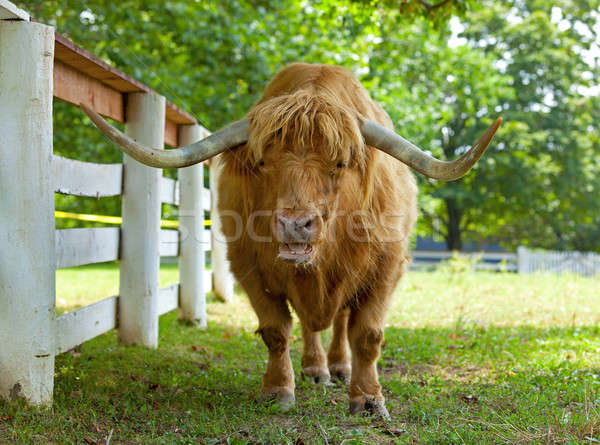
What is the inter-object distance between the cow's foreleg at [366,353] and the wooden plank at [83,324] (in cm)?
179

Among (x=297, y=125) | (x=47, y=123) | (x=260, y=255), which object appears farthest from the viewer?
(x=260, y=255)

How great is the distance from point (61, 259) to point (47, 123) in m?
0.99

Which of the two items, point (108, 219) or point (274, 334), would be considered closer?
point (274, 334)

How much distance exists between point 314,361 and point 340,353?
1.28 ft

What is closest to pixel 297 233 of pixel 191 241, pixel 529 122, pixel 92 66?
pixel 92 66

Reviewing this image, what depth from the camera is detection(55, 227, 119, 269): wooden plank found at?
12.8 feet

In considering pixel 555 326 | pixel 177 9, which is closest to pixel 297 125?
pixel 555 326

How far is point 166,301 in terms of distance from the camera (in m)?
6.12

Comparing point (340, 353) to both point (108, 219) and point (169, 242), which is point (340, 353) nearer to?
point (169, 242)

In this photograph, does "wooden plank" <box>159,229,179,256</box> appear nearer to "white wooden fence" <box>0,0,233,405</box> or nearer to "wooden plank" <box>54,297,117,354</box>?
"white wooden fence" <box>0,0,233,405</box>

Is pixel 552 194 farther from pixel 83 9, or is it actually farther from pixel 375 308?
pixel 375 308

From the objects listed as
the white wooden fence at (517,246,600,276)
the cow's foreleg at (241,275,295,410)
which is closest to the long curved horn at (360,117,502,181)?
the cow's foreleg at (241,275,295,410)

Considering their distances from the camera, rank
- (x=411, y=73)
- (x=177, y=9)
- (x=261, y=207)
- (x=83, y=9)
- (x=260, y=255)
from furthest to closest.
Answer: (x=411, y=73), (x=177, y=9), (x=83, y=9), (x=260, y=255), (x=261, y=207)

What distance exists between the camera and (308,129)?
345 cm
